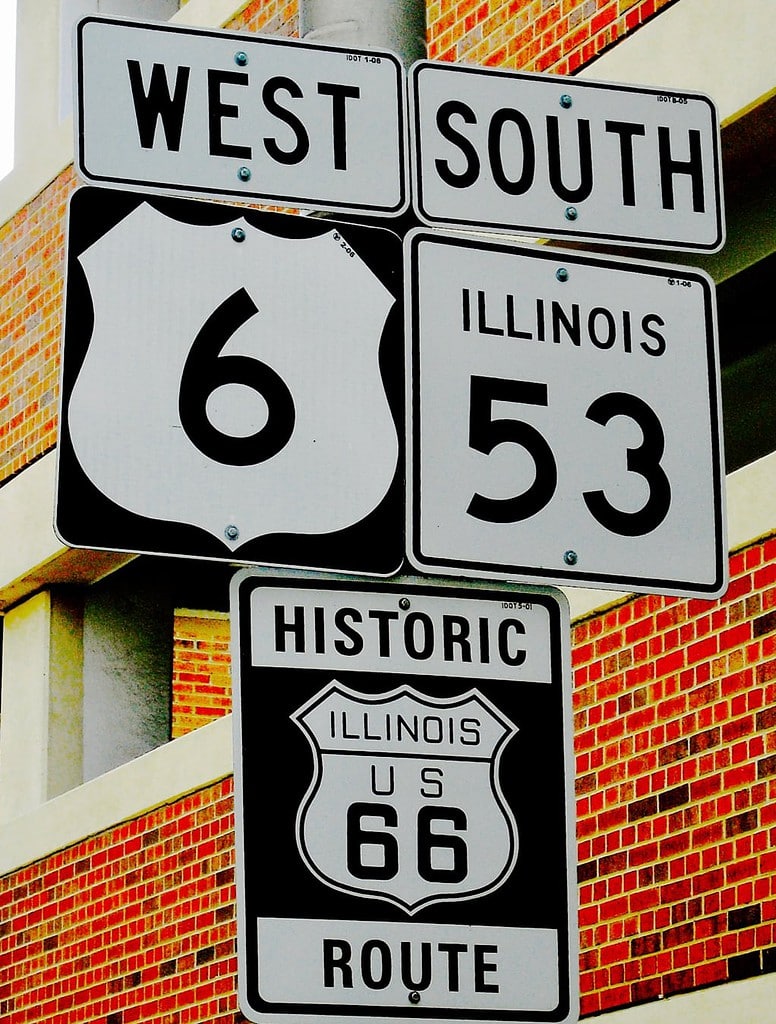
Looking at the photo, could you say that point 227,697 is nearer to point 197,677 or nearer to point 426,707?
point 197,677

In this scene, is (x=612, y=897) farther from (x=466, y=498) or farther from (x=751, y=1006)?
(x=466, y=498)

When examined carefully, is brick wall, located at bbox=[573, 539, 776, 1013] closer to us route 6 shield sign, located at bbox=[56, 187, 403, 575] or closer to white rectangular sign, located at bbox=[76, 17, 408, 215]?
white rectangular sign, located at bbox=[76, 17, 408, 215]

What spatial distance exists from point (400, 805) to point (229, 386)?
2.56ft

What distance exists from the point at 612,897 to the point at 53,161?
732 centimetres

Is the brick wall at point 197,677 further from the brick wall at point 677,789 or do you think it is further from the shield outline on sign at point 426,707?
the shield outline on sign at point 426,707

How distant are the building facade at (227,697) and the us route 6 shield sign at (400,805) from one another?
2818 mm

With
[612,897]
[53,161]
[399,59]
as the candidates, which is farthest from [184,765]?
[399,59]

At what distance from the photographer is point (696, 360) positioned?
12.9ft

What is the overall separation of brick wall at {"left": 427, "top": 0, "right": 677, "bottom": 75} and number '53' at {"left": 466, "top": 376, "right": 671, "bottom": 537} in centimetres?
500

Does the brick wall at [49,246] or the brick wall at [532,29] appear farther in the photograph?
the brick wall at [49,246]

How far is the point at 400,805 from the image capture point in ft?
11.6

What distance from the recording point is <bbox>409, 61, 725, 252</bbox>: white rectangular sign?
399 cm

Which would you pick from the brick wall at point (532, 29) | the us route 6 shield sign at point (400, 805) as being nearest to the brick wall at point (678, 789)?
the brick wall at point (532, 29)

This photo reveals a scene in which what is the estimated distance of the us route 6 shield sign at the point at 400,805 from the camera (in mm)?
3428
